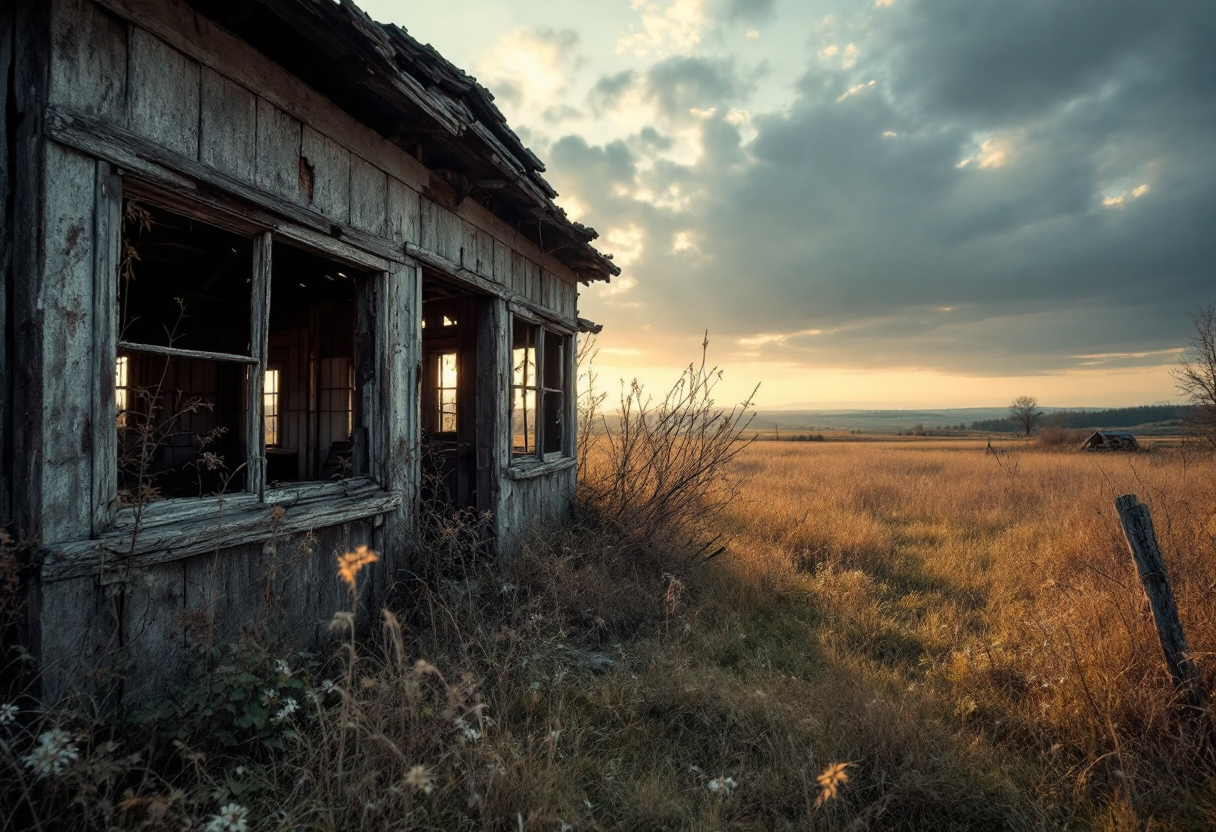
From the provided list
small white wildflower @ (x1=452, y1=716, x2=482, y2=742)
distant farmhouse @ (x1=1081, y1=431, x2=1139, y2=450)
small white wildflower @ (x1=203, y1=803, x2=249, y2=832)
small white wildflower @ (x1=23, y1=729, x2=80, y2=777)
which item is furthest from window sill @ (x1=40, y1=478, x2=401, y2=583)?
distant farmhouse @ (x1=1081, y1=431, x2=1139, y2=450)

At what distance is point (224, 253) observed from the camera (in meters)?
5.89

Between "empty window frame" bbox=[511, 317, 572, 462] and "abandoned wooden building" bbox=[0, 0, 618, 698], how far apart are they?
55 cm

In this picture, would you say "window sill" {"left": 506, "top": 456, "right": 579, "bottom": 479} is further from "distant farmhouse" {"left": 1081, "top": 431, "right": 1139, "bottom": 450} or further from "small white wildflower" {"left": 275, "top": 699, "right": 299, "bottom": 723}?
"distant farmhouse" {"left": 1081, "top": 431, "right": 1139, "bottom": 450}

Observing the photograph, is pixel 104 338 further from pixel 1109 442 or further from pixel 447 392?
pixel 1109 442

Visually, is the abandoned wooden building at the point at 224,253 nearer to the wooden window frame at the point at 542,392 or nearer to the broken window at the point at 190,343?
the wooden window frame at the point at 542,392

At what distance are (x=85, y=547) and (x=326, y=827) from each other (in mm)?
1375

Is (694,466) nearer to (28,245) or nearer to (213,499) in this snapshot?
(213,499)

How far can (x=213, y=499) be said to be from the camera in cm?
284

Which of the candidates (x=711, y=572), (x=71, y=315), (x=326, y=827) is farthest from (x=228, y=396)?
(x=326, y=827)

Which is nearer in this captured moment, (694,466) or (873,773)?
(873,773)

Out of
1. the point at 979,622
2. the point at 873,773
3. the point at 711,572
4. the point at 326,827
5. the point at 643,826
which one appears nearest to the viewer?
the point at 326,827

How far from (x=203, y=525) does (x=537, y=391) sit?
391cm

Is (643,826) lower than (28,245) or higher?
lower

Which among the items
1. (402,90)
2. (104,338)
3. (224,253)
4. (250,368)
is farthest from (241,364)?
(104,338)
